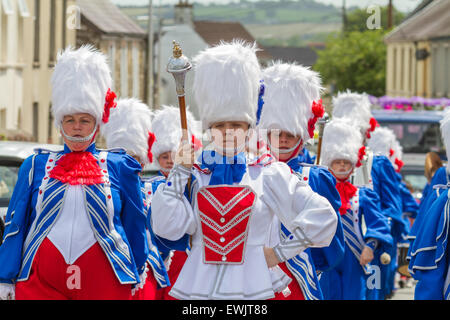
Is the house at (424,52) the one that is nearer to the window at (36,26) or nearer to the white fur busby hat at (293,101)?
the window at (36,26)

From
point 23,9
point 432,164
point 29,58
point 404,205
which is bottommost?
point 404,205

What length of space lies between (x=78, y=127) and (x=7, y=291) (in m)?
0.99

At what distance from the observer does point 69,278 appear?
686 centimetres

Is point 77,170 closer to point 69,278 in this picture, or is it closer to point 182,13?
point 69,278

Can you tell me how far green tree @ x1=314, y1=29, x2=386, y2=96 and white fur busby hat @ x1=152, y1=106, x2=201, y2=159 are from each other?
68996 mm

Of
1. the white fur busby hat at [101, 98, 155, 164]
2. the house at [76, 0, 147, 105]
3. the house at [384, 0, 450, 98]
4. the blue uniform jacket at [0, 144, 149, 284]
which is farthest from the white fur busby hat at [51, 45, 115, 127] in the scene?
the house at [384, 0, 450, 98]

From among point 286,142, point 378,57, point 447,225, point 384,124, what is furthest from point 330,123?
point 378,57

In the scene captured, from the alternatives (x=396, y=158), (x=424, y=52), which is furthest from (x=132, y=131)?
(x=424, y=52)

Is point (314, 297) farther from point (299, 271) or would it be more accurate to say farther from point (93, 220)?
point (93, 220)

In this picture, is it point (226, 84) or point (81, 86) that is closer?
point (226, 84)

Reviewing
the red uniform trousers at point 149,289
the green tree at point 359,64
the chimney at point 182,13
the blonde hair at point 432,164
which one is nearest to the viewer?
the red uniform trousers at point 149,289

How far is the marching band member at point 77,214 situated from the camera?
686cm

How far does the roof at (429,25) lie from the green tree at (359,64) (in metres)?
16.7

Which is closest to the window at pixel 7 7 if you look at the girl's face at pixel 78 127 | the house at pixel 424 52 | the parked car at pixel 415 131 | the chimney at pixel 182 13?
the parked car at pixel 415 131
